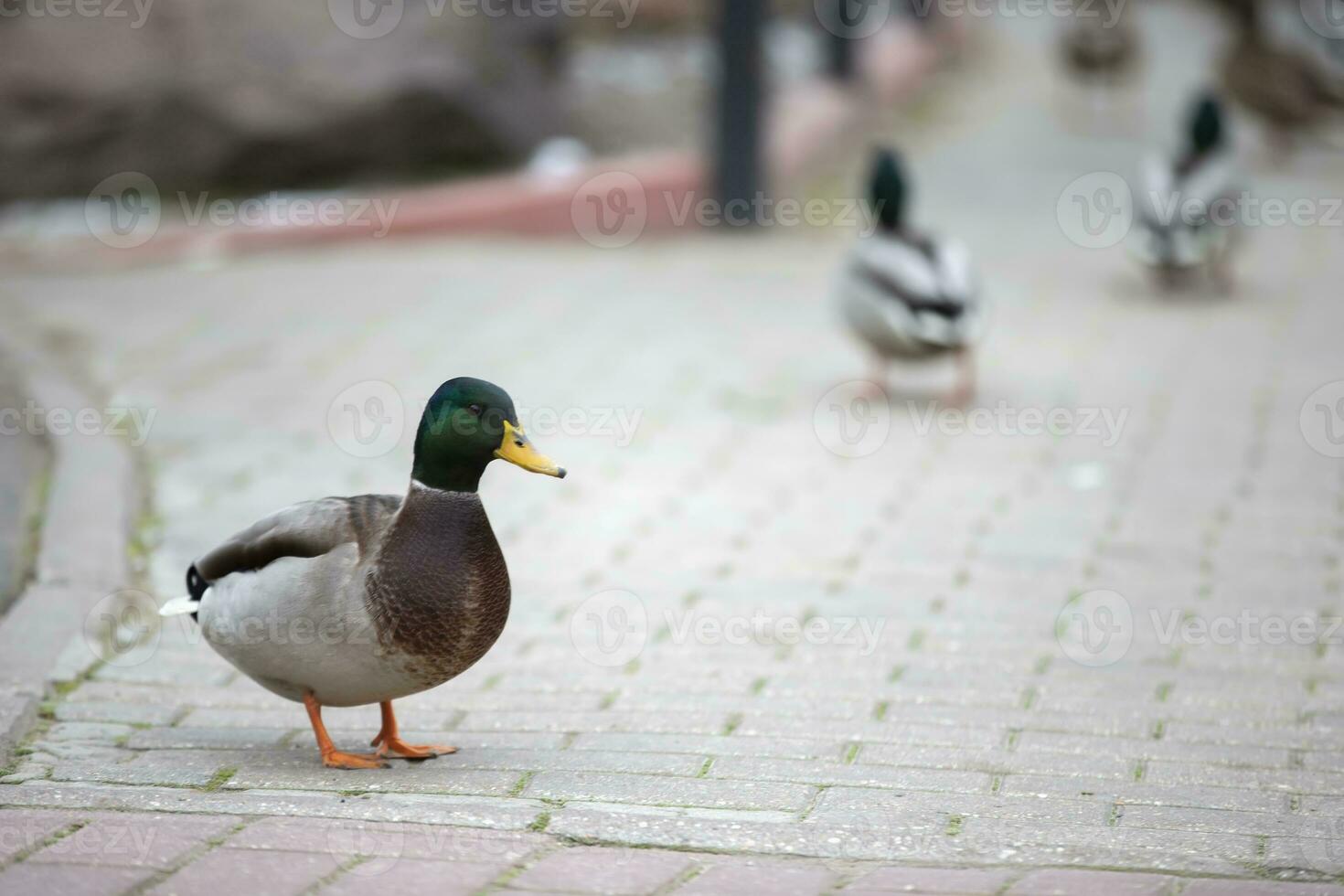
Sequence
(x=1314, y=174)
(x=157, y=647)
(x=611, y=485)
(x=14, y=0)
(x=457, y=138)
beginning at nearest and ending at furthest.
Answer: (x=157, y=647), (x=611, y=485), (x=14, y=0), (x=457, y=138), (x=1314, y=174)

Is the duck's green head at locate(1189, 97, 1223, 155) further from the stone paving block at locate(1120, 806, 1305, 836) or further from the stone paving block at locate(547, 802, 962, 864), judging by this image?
the stone paving block at locate(547, 802, 962, 864)

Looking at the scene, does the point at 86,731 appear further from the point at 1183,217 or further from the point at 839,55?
the point at 839,55

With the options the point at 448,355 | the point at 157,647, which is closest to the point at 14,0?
the point at 448,355

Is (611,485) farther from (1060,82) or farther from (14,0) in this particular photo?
(1060,82)

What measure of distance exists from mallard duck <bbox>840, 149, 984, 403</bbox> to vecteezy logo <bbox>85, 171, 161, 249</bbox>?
492 centimetres

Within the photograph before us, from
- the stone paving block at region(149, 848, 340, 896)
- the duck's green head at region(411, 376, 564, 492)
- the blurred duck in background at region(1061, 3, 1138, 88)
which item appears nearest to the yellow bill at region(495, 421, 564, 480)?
the duck's green head at region(411, 376, 564, 492)

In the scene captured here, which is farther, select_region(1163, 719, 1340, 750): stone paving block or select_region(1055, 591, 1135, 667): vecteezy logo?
select_region(1055, 591, 1135, 667): vecteezy logo

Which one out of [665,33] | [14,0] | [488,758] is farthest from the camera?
[665,33]

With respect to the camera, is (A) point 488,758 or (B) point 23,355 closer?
(A) point 488,758

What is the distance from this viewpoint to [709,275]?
10.3 metres

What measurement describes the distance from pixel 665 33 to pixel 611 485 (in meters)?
11.9

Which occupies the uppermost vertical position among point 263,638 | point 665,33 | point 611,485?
point 665,33

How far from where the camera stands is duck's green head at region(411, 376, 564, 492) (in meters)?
3.64

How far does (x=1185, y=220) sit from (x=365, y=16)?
5549mm
